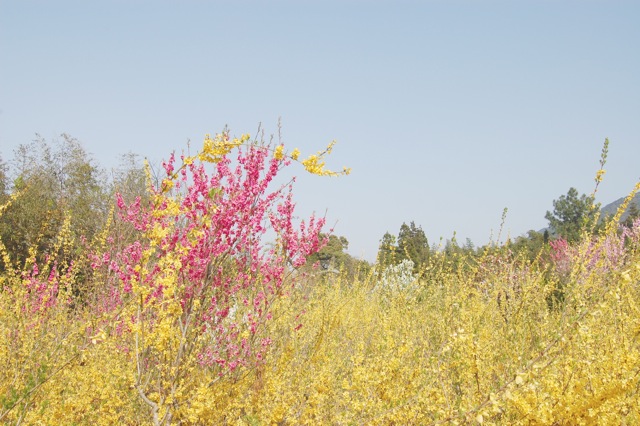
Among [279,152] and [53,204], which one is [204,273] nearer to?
[279,152]

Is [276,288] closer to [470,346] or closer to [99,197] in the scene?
[470,346]

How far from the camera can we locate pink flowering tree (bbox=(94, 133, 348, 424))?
322 centimetres

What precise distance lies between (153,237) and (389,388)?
Result: 172cm

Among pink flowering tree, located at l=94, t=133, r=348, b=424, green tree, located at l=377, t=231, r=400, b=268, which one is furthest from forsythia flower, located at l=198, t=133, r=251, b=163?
green tree, located at l=377, t=231, r=400, b=268

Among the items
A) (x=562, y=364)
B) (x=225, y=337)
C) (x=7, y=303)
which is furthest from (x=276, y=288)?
(x=7, y=303)

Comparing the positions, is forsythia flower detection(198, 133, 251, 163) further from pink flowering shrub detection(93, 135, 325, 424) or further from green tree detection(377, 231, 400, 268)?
green tree detection(377, 231, 400, 268)

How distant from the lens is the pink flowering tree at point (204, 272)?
3.22m

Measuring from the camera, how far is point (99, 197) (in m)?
17.2

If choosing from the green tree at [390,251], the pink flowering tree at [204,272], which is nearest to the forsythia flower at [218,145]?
the pink flowering tree at [204,272]

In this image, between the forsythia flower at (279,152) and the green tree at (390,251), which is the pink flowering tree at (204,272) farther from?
the green tree at (390,251)

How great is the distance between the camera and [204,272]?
11.6 feet

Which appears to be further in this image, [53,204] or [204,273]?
[53,204]

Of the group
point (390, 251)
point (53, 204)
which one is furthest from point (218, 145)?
point (53, 204)

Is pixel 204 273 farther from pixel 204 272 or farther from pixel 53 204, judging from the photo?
pixel 53 204
